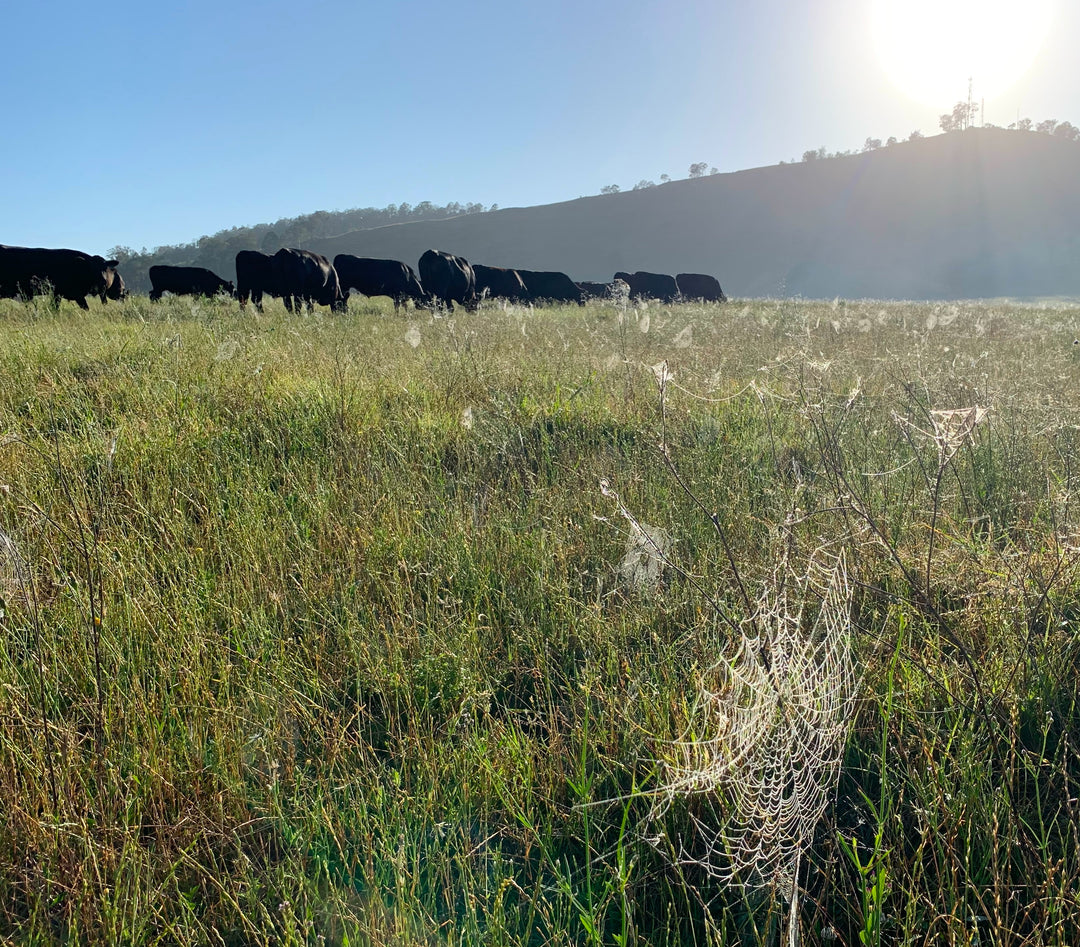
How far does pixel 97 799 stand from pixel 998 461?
408 centimetres

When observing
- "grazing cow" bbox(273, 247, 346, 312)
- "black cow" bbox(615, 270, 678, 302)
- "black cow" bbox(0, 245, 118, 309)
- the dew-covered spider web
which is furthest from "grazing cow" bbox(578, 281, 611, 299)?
the dew-covered spider web

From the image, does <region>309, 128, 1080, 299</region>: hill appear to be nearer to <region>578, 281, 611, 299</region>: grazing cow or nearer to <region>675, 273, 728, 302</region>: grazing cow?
<region>675, 273, 728, 302</region>: grazing cow

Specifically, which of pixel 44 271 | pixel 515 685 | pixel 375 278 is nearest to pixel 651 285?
pixel 375 278

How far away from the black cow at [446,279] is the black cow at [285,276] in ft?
9.89

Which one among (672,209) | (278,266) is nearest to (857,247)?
(672,209)

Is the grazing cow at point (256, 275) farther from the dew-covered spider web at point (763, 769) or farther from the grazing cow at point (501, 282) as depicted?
the dew-covered spider web at point (763, 769)

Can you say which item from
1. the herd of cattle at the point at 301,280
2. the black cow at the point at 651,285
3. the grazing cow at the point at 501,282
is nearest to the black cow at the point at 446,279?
the herd of cattle at the point at 301,280

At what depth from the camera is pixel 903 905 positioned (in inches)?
54.2

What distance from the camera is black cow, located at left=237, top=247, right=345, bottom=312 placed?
1859 cm

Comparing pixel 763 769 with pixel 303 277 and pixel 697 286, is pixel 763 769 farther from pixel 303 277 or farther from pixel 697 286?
pixel 697 286

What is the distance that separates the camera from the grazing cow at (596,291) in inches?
1036

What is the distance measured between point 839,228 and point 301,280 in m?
84.6

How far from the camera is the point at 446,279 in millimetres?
21078

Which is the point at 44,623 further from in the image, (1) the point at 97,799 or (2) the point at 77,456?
(2) the point at 77,456
